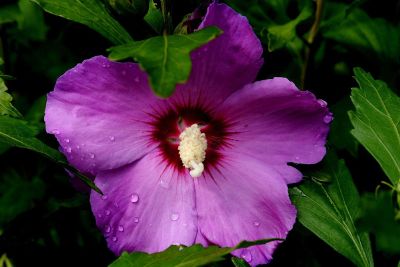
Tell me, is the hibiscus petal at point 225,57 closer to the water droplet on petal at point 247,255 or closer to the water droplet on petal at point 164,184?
the water droplet on petal at point 164,184

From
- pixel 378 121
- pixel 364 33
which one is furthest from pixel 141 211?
pixel 364 33

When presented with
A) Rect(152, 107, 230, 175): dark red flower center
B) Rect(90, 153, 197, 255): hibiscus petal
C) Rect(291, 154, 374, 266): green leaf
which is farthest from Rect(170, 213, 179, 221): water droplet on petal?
Rect(291, 154, 374, 266): green leaf

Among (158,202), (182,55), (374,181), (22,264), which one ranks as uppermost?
(182,55)

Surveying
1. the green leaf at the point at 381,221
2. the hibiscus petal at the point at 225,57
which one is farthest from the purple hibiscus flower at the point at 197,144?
the green leaf at the point at 381,221

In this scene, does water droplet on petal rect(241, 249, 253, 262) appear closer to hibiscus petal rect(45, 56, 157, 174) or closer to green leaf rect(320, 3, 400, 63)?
hibiscus petal rect(45, 56, 157, 174)

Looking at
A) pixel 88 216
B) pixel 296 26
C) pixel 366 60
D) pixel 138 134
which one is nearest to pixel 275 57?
pixel 296 26

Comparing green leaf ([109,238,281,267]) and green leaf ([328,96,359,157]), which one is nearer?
green leaf ([109,238,281,267])

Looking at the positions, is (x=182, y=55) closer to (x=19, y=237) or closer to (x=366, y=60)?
(x=19, y=237)
